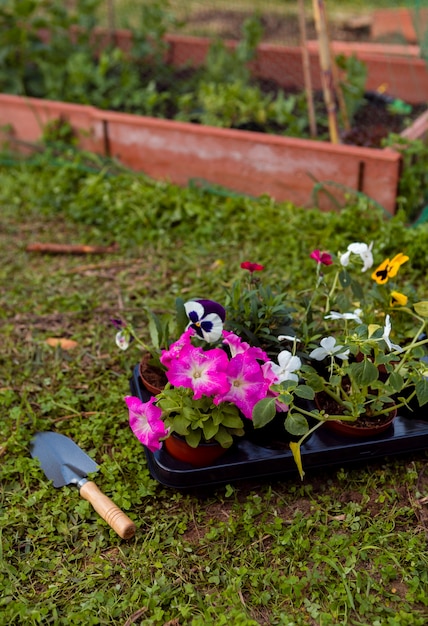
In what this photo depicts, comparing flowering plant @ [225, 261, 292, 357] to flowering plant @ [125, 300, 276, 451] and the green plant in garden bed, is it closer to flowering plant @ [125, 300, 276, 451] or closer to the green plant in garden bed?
flowering plant @ [125, 300, 276, 451]

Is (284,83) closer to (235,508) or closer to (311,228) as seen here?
(311,228)

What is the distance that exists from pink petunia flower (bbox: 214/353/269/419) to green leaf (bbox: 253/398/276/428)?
7 centimetres

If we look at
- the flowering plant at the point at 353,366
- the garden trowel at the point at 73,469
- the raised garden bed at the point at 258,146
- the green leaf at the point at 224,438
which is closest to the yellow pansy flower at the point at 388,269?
the flowering plant at the point at 353,366

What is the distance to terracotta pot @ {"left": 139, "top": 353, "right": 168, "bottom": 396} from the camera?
7.15 feet

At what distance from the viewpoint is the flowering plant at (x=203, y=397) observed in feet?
6.13

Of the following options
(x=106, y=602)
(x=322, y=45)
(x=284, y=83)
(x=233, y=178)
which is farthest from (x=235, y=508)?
(x=284, y=83)

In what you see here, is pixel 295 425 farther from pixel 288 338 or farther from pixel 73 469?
pixel 73 469

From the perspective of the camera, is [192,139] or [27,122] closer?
[192,139]

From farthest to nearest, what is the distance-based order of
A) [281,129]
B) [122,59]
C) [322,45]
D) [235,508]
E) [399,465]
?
[122,59], [281,129], [322,45], [399,465], [235,508]

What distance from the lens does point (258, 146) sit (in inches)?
146

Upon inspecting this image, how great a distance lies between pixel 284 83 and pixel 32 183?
1984 mm

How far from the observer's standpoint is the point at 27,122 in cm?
450

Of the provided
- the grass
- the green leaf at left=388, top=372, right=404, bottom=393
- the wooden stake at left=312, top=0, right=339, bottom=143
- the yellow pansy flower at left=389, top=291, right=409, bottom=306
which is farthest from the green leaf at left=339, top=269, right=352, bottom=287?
the wooden stake at left=312, top=0, right=339, bottom=143

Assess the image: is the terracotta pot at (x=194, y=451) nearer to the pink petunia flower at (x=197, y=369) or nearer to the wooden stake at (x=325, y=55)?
the pink petunia flower at (x=197, y=369)
